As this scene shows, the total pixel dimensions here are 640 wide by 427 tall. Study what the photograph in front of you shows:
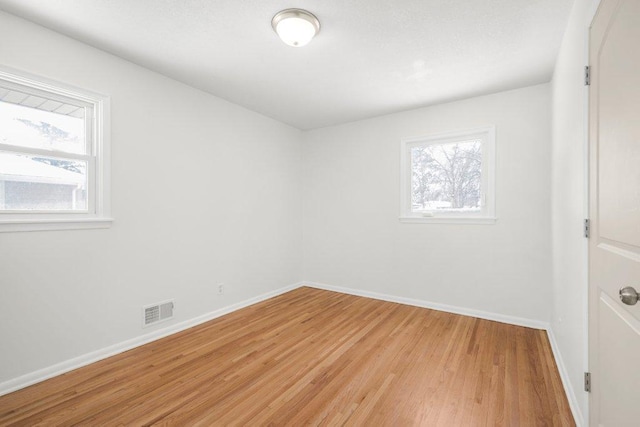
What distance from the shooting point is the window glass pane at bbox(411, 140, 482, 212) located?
3.51 metres

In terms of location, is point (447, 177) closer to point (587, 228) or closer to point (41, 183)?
point (587, 228)

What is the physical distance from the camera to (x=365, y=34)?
225cm

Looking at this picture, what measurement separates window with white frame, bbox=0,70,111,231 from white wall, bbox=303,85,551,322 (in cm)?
299

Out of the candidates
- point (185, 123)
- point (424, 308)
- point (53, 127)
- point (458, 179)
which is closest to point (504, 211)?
point (458, 179)

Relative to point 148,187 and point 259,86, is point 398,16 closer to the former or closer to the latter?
point 259,86

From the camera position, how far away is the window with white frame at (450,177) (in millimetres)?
3406

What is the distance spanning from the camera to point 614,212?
3.75ft

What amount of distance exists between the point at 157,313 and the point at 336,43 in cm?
308

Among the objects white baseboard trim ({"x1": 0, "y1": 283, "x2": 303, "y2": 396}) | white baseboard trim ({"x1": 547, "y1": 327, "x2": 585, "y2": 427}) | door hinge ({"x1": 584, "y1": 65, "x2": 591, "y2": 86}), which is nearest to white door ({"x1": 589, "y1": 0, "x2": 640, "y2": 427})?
door hinge ({"x1": 584, "y1": 65, "x2": 591, "y2": 86})

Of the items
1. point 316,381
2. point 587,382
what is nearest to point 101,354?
point 316,381

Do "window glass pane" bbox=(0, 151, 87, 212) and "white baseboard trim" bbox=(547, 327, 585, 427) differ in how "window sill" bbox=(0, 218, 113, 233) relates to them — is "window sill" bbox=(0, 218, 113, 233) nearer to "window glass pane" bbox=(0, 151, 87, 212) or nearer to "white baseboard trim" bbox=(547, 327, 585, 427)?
"window glass pane" bbox=(0, 151, 87, 212)

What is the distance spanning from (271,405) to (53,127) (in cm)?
274

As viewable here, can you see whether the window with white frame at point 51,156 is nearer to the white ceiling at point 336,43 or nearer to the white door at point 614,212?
the white ceiling at point 336,43

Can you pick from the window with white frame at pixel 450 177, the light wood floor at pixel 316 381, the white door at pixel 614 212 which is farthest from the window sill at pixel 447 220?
the white door at pixel 614 212
